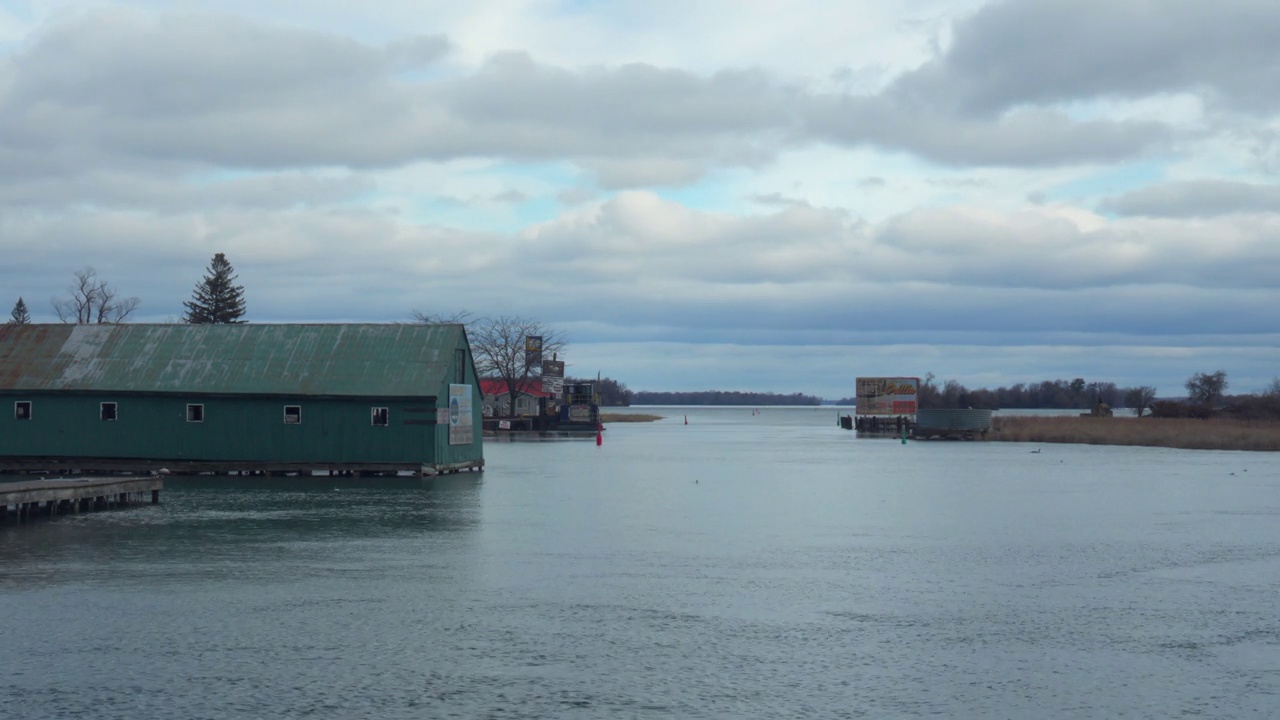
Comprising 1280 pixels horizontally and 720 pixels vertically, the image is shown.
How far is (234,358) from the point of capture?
4950 cm

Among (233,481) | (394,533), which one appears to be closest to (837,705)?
(394,533)

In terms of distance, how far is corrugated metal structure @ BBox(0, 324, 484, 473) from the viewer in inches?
1848

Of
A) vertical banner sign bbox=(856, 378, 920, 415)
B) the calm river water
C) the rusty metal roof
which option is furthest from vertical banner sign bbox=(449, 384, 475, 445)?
vertical banner sign bbox=(856, 378, 920, 415)

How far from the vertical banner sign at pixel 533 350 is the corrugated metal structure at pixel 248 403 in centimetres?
7663

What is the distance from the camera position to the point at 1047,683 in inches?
573

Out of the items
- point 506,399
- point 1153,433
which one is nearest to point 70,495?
point 1153,433

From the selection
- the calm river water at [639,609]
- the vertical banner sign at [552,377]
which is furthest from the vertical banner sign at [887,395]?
the calm river water at [639,609]

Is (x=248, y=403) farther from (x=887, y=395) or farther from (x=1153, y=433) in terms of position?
(x=887, y=395)

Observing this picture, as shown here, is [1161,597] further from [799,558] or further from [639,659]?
[639,659]

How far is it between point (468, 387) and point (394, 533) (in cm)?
2244

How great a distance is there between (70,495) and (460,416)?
18975 mm

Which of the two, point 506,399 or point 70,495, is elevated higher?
point 506,399

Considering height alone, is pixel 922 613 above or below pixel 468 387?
below

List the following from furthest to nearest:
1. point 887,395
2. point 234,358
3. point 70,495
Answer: point 887,395 → point 234,358 → point 70,495
